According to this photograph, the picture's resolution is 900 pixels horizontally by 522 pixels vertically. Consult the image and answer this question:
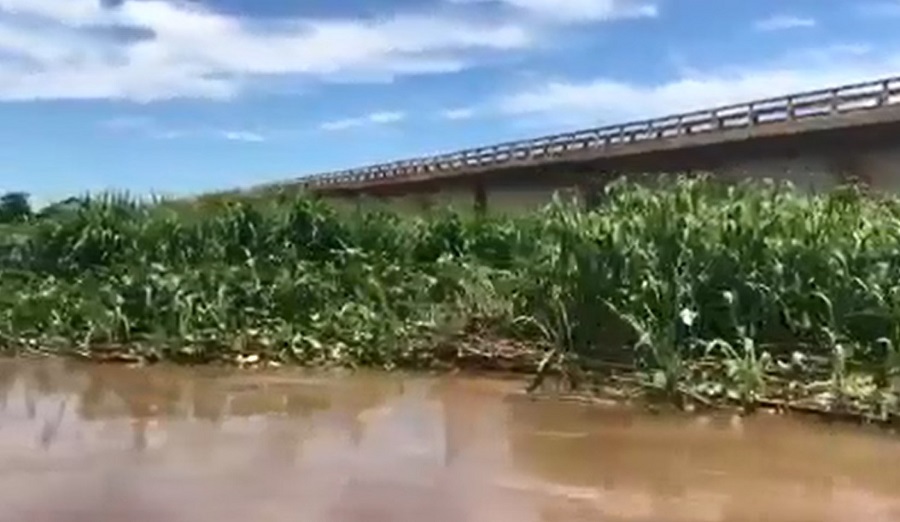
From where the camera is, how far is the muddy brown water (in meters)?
5.79

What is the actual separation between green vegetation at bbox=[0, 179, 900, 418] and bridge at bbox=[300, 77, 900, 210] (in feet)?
21.0

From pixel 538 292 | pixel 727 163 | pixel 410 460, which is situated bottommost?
pixel 410 460

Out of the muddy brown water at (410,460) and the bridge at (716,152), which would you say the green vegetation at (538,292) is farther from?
the bridge at (716,152)

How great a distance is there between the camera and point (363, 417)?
8336mm

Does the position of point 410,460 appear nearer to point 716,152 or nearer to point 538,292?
point 538,292

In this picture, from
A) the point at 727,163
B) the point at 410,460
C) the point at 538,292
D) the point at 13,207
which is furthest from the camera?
the point at 727,163

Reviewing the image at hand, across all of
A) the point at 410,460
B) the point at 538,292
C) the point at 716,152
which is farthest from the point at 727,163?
the point at 410,460

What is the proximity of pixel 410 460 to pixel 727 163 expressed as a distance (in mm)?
25671

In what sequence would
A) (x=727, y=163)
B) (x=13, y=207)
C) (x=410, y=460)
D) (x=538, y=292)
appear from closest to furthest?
1. (x=410, y=460)
2. (x=538, y=292)
3. (x=13, y=207)
4. (x=727, y=163)

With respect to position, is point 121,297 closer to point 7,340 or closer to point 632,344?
point 7,340

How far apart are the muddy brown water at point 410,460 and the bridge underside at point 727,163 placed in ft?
37.1

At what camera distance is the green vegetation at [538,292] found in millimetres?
9047

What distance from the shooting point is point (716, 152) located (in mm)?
31734

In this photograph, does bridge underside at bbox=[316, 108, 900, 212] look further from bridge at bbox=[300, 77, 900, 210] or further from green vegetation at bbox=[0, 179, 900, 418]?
green vegetation at bbox=[0, 179, 900, 418]
